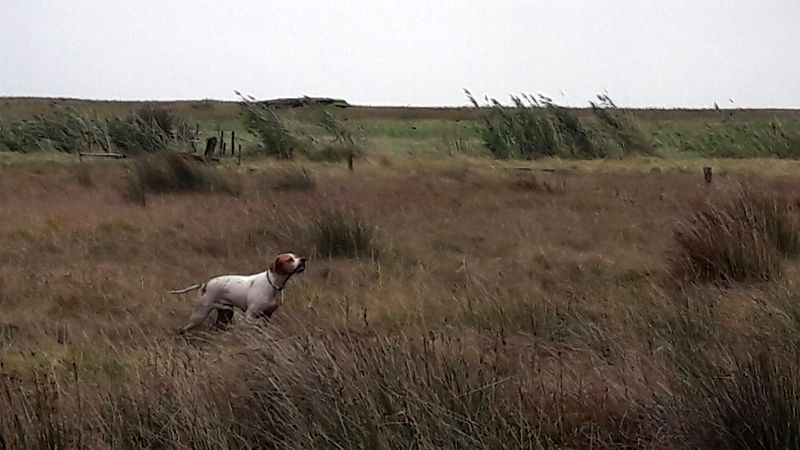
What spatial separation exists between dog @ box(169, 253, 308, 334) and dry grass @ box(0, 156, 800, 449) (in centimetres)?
15

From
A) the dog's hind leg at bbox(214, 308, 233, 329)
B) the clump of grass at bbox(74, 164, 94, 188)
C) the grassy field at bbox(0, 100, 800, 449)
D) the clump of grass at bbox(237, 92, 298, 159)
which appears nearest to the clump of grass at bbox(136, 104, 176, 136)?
the clump of grass at bbox(237, 92, 298, 159)

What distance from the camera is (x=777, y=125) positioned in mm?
29734

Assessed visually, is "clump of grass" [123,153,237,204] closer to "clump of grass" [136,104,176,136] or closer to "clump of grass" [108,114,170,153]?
"clump of grass" [108,114,170,153]

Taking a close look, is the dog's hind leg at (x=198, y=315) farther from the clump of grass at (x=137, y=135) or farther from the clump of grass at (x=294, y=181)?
the clump of grass at (x=137, y=135)

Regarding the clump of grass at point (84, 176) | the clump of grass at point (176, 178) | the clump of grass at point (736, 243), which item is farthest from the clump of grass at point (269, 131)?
the clump of grass at point (736, 243)

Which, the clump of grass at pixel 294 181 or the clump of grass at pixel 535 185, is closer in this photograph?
the clump of grass at pixel 535 185

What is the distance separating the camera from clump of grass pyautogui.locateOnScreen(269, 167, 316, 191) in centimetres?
1647

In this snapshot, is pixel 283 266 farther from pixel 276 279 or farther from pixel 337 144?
pixel 337 144

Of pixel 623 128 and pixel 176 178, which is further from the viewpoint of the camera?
pixel 623 128

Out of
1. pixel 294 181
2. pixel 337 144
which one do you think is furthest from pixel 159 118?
pixel 294 181

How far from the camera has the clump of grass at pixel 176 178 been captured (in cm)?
1635

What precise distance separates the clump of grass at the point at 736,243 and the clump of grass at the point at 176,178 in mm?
8708

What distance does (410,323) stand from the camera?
6.59 m

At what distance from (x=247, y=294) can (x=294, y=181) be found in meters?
9.49
